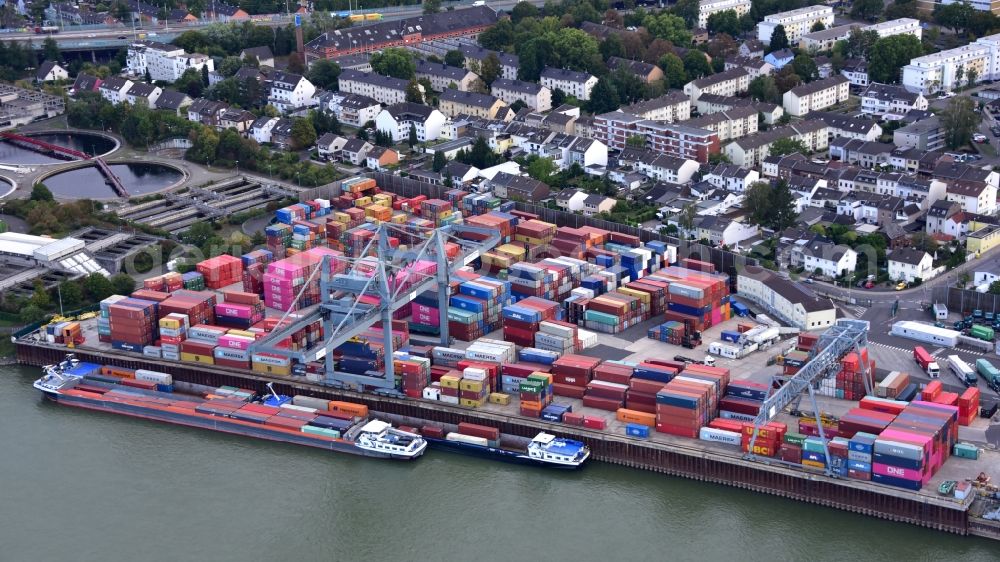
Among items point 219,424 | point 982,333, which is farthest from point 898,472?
point 219,424

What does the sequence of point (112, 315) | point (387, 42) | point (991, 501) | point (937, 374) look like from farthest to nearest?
point (387, 42) → point (112, 315) → point (937, 374) → point (991, 501)

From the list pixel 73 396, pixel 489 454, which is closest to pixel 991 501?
pixel 489 454

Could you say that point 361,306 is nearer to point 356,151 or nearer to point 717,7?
point 356,151

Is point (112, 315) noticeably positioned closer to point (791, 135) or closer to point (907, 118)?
point (791, 135)

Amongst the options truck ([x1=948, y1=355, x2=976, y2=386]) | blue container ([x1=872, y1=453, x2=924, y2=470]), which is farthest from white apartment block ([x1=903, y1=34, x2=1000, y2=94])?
blue container ([x1=872, y1=453, x2=924, y2=470])

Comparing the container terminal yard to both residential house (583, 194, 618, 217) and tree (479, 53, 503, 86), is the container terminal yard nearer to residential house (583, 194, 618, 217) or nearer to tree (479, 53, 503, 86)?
residential house (583, 194, 618, 217)
